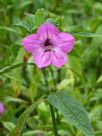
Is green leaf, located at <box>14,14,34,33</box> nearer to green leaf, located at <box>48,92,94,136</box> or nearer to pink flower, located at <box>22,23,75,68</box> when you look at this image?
pink flower, located at <box>22,23,75,68</box>

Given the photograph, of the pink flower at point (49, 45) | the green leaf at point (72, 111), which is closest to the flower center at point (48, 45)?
the pink flower at point (49, 45)

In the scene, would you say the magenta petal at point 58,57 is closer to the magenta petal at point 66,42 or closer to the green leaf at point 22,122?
the magenta petal at point 66,42

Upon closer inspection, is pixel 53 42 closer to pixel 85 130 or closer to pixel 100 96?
pixel 85 130

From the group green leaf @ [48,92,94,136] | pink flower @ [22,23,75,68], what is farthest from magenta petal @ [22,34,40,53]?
green leaf @ [48,92,94,136]

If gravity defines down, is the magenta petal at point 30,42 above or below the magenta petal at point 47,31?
below

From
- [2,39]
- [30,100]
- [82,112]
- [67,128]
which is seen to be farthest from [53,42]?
[2,39]
